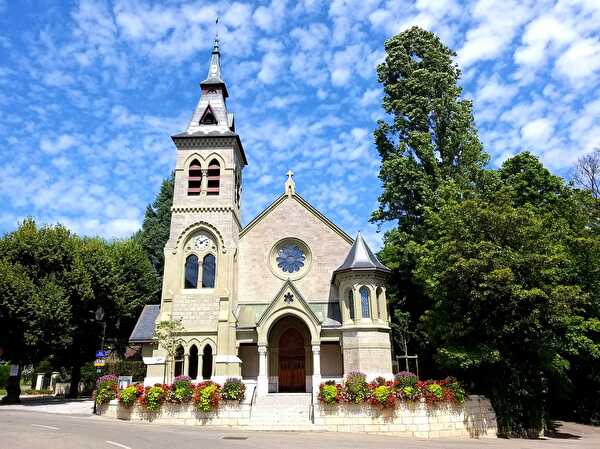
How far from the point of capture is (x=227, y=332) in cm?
2525

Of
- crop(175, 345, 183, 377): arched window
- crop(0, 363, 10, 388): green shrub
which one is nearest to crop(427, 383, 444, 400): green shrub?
crop(175, 345, 183, 377): arched window

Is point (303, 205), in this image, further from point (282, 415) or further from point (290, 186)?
point (282, 415)

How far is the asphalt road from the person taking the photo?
12.9 meters

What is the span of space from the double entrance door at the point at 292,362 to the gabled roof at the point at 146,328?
817 cm

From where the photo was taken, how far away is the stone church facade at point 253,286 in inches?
993

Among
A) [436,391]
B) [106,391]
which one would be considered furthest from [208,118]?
[436,391]

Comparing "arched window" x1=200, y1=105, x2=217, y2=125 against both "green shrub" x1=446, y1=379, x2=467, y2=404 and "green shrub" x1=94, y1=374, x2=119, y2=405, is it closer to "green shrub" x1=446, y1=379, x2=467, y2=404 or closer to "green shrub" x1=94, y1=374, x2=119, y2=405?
"green shrub" x1=94, y1=374, x2=119, y2=405

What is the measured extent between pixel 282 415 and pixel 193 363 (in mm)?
8577

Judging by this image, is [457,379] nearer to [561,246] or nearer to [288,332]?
[561,246]

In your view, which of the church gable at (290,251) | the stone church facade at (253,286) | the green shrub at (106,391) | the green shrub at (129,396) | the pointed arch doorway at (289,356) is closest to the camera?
the green shrub at (129,396)

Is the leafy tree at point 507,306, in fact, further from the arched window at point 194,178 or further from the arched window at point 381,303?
the arched window at point 194,178

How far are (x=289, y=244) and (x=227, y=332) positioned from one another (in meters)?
7.66

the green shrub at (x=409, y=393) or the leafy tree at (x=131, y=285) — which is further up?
the leafy tree at (x=131, y=285)

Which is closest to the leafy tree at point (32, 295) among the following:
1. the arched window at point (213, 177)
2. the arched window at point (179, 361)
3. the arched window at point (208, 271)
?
the arched window at point (179, 361)
